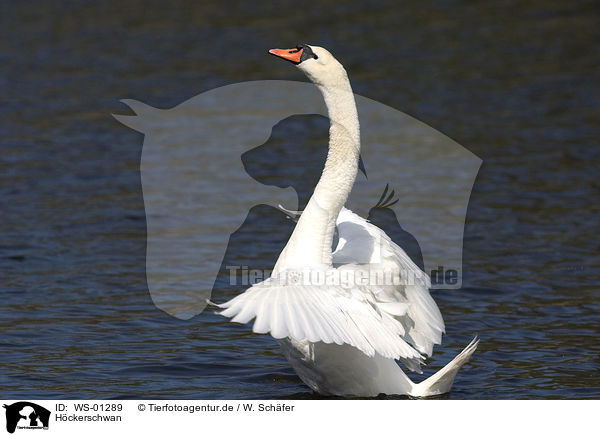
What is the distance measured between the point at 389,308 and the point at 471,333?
118 inches

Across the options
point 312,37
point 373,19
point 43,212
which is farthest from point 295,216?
point 373,19

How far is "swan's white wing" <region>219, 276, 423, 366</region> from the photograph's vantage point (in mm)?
6523

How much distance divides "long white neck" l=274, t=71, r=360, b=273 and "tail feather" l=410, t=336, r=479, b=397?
47.3 inches

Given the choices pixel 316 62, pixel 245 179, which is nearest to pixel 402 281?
pixel 316 62

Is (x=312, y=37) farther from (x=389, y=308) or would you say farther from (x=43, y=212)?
(x=389, y=308)

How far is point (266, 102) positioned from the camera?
19.9 meters

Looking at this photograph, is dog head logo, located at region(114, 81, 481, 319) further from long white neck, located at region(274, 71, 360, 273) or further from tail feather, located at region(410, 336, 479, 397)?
tail feather, located at region(410, 336, 479, 397)

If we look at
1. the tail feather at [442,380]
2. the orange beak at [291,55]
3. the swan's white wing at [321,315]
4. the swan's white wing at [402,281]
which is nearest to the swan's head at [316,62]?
the orange beak at [291,55]

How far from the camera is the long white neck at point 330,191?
8.03m

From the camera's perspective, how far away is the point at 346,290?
296 inches
